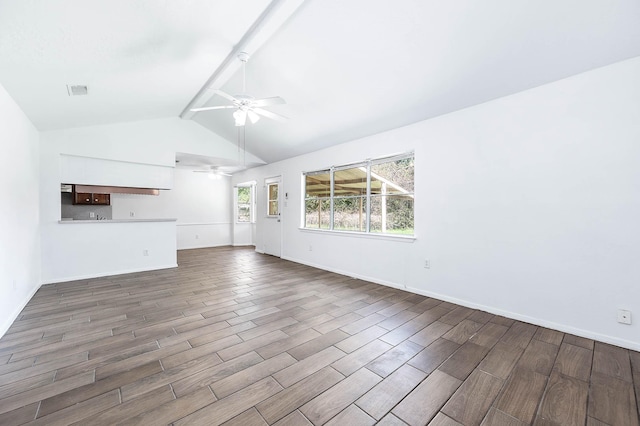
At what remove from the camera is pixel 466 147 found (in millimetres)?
Answer: 3342

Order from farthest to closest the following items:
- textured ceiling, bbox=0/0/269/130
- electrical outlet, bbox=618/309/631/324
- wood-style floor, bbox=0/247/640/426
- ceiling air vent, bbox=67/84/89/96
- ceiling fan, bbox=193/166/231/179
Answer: ceiling fan, bbox=193/166/231/179 → ceiling air vent, bbox=67/84/89/96 → electrical outlet, bbox=618/309/631/324 → textured ceiling, bbox=0/0/269/130 → wood-style floor, bbox=0/247/640/426

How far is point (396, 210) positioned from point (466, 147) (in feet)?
4.40

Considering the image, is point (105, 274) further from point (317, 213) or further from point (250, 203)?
point (250, 203)

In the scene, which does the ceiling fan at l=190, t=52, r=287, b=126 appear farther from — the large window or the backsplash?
the backsplash

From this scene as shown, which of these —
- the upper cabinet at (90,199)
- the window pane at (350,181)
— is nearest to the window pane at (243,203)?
the upper cabinet at (90,199)

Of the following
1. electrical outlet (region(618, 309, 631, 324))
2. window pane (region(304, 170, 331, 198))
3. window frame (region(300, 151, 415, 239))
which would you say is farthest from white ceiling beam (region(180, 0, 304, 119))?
electrical outlet (region(618, 309, 631, 324))

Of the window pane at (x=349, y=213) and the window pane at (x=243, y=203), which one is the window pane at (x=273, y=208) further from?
the window pane at (x=349, y=213)

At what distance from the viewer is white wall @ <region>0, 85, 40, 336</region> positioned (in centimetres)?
267

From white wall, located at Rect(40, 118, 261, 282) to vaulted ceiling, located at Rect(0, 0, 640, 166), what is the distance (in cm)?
64

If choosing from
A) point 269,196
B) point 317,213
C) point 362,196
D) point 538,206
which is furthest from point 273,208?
point 538,206

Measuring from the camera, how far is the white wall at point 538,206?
239cm

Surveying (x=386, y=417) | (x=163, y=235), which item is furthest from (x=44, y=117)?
(x=386, y=417)

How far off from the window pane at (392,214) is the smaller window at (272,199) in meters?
3.18

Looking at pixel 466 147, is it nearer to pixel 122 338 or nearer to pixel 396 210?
pixel 396 210
